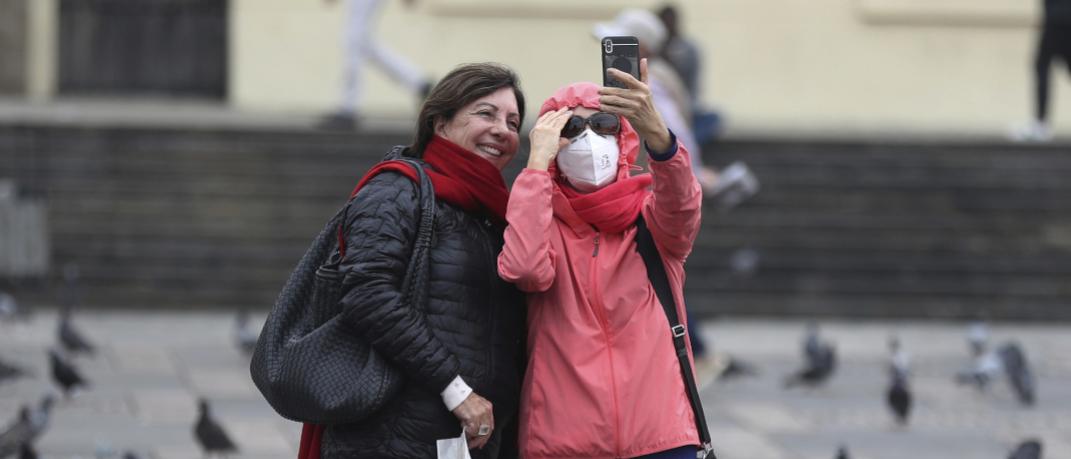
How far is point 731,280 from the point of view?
12.9m

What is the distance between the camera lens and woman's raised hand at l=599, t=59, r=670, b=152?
4023 millimetres

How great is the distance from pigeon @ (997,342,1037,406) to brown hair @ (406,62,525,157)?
5878mm

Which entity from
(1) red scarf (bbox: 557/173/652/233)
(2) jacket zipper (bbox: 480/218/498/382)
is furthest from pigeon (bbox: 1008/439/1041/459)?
(2) jacket zipper (bbox: 480/218/498/382)

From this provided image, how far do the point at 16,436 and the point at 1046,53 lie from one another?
10130 millimetres

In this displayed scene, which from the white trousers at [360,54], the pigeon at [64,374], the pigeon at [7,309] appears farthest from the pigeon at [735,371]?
the white trousers at [360,54]

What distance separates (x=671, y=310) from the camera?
13.8 feet

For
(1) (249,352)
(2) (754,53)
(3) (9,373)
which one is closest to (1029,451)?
(3) (9,373)

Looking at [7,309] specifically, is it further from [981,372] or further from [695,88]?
[981,372]

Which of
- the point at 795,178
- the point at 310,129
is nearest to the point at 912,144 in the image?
the point at 795,178

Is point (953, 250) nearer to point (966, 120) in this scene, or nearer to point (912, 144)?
point (912, 144)

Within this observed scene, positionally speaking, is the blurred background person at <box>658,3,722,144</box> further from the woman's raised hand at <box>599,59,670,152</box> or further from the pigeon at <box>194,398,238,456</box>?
the woman's raised hand at <box>599,59,670,152</box>

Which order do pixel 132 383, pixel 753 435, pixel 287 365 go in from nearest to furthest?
Answer: pixel 287 365, pixel 753 435, pixel 132 383

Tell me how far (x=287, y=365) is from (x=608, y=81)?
1018 millimetres

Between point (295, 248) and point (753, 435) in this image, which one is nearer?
point (753, 435)
